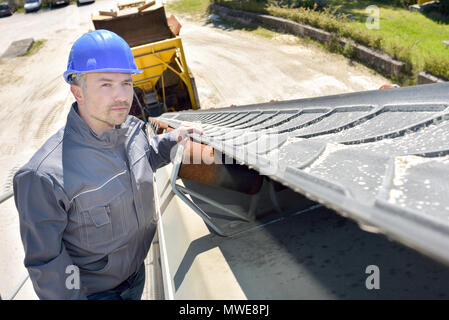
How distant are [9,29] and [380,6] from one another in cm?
2203

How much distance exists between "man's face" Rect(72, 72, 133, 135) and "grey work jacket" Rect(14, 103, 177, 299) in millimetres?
80

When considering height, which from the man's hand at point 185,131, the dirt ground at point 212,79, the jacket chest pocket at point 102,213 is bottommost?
the dirt ground at point 212,79

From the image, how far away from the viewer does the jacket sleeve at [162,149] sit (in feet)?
7.77

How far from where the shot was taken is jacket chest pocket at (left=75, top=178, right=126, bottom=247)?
1.89 meters

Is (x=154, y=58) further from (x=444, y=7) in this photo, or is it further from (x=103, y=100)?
(x=444, y=7)

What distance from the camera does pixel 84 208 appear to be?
6.17 feet

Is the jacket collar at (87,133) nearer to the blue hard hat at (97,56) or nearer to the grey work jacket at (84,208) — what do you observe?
the grey work jacket at (84,208)

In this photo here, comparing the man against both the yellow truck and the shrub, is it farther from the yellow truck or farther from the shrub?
the shrub

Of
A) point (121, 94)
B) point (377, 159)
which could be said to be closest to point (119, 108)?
point (121, 94)

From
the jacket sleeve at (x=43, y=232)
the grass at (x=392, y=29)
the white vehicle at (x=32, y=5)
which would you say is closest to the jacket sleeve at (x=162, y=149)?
the jacket sleeve at (x=43, y=232)

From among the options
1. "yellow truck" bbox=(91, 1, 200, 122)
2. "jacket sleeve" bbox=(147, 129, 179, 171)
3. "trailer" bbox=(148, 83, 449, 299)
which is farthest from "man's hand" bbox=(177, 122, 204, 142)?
"yellow truck" bbox=(91, 1, 200, 122)

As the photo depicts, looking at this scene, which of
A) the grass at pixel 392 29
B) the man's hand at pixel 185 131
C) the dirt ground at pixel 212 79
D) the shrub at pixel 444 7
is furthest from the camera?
the shrub at pixel 444 7

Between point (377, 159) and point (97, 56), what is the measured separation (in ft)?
5.48

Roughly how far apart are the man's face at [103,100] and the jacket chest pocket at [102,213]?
1.26 ft
